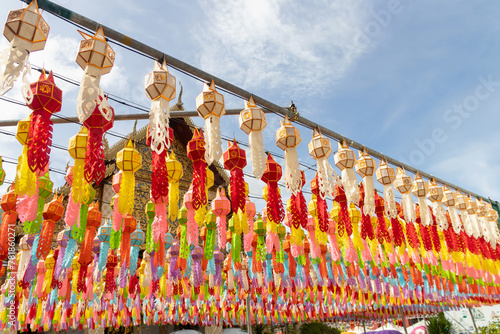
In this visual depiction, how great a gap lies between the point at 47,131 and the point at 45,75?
0.60 metres

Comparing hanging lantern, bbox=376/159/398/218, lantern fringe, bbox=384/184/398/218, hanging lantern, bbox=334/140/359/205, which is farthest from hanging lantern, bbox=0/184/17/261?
hanging lantern, bbox=376/159/398/218

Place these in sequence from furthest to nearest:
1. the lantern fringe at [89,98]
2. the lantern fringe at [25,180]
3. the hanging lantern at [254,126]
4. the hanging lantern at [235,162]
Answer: the hanging lantern at [235,162] < the hanging lantern at [254,126] < the lantern fringe at [25,180] < the lantern fringe at [89,98]

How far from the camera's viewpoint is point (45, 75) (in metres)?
2.88

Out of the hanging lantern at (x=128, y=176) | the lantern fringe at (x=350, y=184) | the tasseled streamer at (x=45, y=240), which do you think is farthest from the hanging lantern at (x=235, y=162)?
the tasseled streamer at (x=45, y=240)

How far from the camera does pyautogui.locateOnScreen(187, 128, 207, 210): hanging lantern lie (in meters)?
3.38

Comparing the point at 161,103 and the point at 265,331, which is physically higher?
the point at 161,103

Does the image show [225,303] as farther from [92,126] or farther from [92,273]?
[92,126]

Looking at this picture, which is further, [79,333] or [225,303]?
[79,333]

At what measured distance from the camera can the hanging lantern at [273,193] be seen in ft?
12.4

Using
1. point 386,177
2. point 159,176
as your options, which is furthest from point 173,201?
point 386,177

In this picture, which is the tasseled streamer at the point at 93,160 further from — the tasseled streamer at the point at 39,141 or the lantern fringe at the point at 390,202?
the lantern fringe at the point at 390,202

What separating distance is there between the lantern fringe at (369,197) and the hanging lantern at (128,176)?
271cm

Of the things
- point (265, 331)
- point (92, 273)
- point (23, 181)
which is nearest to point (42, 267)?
point (92, 273)

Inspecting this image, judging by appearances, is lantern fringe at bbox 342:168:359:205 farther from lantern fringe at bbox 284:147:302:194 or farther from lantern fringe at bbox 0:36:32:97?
lantern fringe at bbox 0:36:32:97
